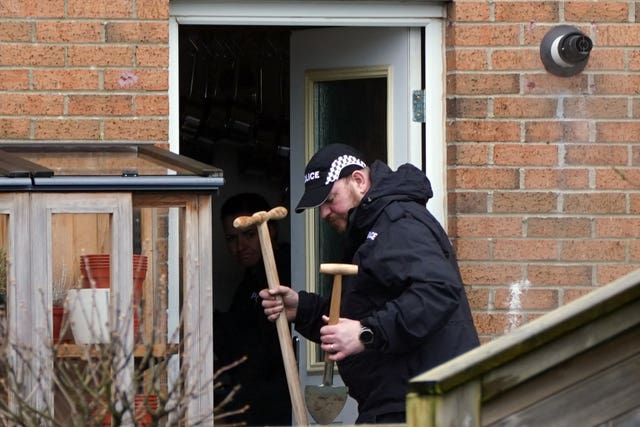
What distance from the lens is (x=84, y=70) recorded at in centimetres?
645

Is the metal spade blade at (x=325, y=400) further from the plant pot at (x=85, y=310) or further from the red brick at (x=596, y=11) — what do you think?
the red brick at (x=596, y=11)

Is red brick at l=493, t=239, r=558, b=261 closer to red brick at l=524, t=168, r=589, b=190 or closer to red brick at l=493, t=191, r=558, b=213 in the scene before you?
red brick at l=493, t=191, r=558, b=213

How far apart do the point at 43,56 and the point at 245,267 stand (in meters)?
2.19

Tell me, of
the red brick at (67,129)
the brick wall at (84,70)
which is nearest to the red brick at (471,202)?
the brick wall at (84,70)

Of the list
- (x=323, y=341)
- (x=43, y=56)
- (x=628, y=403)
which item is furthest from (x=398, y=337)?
(x=43, y=56)

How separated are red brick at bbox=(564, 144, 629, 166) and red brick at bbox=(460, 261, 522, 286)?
54cm

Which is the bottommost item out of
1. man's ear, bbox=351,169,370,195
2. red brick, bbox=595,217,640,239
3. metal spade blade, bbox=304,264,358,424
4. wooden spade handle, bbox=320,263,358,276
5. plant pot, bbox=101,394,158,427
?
metal spade blade, bbox=304,264,358,424

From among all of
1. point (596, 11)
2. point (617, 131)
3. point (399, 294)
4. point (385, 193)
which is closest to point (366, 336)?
point (399, 294)

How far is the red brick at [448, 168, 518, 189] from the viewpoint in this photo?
673cm

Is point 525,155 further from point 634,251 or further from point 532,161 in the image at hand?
point 634,251

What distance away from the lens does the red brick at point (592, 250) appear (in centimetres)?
677

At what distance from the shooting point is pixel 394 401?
5625 mm

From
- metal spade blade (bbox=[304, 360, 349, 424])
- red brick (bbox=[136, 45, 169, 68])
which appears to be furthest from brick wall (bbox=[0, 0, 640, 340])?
red brick (bbox=[136, 45, 169, 68])

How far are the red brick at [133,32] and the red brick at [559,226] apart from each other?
1.83m
